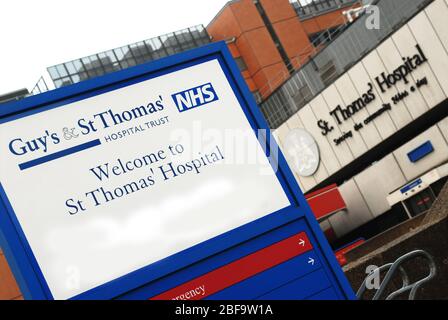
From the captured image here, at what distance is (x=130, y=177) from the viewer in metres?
3.60

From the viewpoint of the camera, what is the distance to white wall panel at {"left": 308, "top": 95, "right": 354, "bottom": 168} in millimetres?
35094

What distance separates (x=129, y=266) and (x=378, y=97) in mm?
29583

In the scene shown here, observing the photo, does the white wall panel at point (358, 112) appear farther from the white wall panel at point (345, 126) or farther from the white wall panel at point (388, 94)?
the white wall panel at point (388, 94)

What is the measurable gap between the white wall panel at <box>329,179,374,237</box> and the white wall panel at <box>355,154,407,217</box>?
47 centimetres

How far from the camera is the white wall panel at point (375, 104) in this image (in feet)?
104

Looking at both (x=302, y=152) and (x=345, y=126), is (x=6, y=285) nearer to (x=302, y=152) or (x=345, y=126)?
(x=302, y=152)

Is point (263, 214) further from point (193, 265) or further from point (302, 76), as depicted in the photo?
point (302, 76)

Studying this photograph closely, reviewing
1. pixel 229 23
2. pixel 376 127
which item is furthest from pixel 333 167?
pixel 229 23

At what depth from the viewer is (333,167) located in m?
36.5

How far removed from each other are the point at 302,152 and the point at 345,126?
4.60m

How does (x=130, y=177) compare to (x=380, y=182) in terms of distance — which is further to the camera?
(x=380, y=182)

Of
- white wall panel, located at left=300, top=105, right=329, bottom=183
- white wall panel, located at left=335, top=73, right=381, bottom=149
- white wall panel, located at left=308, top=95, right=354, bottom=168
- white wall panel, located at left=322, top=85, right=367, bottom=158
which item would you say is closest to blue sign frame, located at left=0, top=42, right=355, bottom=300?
white wall panel, located at left=335, top=73, right=381, bottom=149

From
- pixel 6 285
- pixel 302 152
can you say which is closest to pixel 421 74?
pixel 302 152
